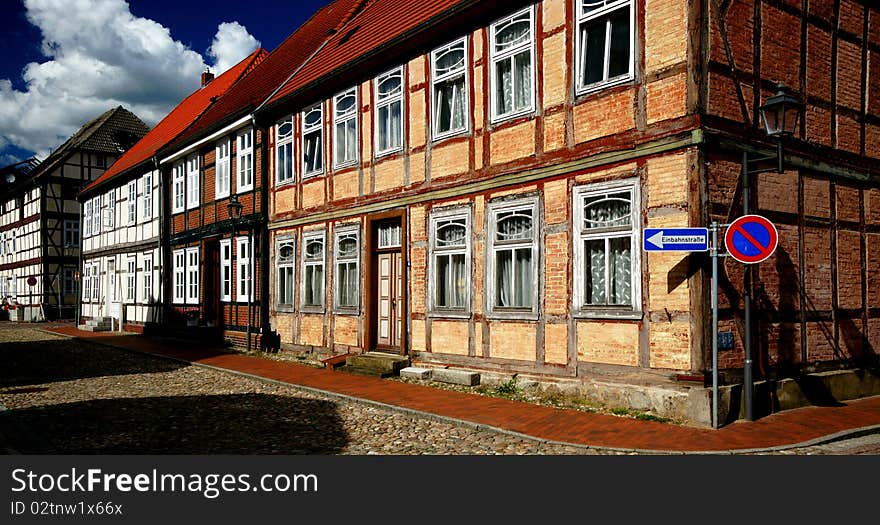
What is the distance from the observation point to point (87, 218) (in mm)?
34531

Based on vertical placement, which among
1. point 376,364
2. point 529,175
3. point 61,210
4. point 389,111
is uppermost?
point 61,210

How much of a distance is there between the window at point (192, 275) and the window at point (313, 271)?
6788 millimetres

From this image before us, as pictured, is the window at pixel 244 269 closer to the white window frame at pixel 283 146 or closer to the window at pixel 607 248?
the white window frame at pixel 283 146

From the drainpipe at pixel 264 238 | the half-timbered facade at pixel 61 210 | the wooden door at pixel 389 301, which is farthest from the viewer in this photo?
the half-timbered facade at pixel 61 210

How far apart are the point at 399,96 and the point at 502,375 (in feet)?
20.1

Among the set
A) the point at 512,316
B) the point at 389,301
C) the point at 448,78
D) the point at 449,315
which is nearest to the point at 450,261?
the point at 449,315

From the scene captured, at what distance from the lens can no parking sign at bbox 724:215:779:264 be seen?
26.8ft

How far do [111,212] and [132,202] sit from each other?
335 cm

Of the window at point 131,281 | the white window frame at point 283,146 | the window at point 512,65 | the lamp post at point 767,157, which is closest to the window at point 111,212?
the window at point 131,281

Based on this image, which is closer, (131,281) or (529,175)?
(529,175)

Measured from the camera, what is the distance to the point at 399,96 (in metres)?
14.1

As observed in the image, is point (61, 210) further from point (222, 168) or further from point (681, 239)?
point (681, 239)

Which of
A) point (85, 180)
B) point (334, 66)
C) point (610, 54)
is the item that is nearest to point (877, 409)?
point (610, 54)

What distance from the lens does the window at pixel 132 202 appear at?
27781 millimetres
